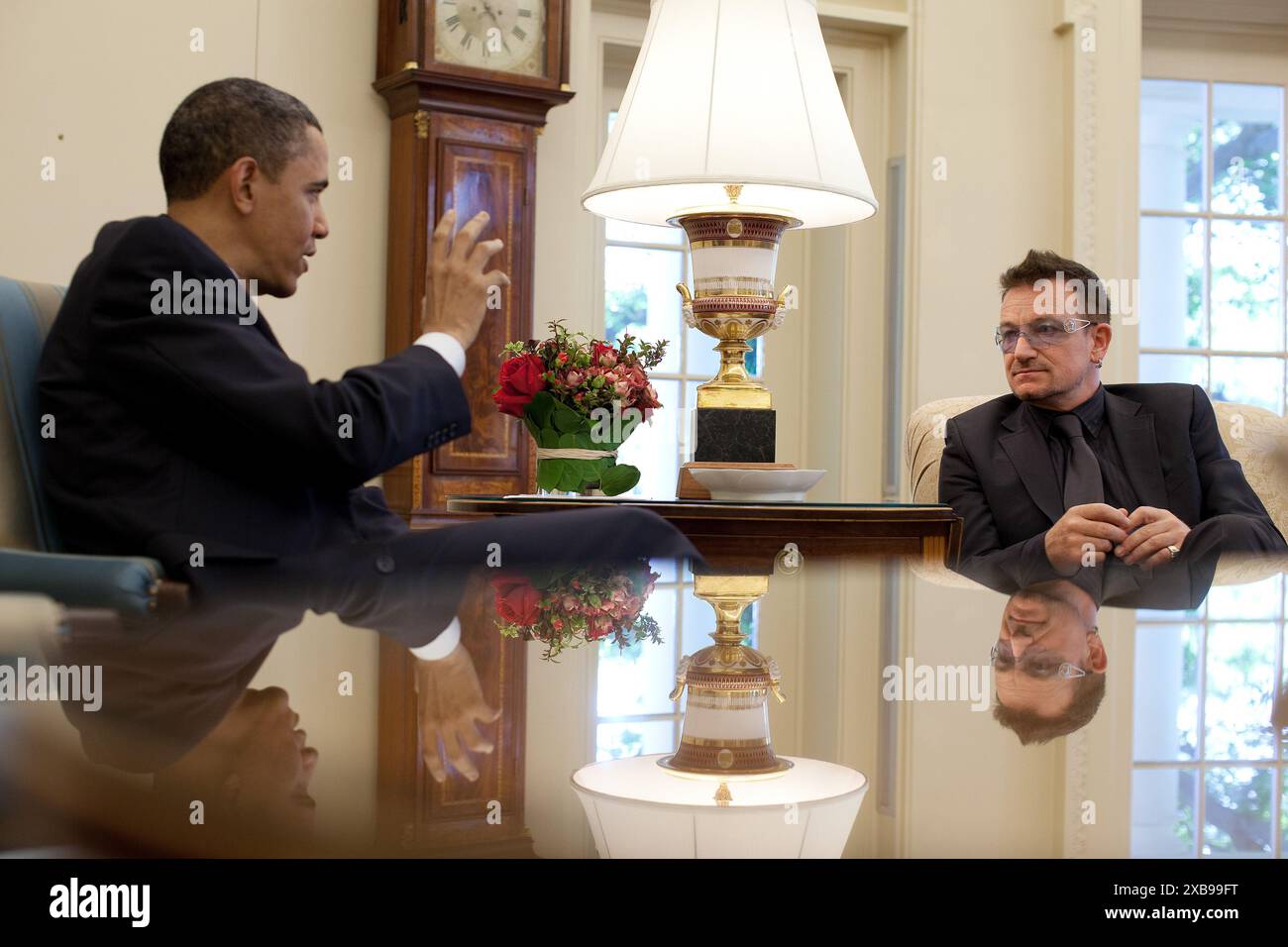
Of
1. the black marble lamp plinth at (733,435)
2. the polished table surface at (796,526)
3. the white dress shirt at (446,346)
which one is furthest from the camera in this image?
the black marble lamp plinth at (733,435)

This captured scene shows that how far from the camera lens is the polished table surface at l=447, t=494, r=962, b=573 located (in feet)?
6.73

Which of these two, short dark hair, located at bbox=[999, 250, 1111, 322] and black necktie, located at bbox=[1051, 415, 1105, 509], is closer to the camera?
black necktie, located at bbox=[1051, 415, 1105, 509]

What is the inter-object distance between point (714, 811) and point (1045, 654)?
431 mm

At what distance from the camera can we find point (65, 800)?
0.43m

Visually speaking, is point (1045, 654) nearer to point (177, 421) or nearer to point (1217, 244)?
point (177, 421)

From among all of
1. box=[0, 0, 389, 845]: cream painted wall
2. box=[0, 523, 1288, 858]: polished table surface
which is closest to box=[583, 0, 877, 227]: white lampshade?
box=[0, 523, 1288, 858]: polished table surface

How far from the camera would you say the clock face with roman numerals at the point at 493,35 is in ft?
13.2

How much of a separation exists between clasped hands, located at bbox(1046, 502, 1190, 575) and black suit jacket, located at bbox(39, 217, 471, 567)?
1.03 metres

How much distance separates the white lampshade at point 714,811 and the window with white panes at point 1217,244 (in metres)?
5.03

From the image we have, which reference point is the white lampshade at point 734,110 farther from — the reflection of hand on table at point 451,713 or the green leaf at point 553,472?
the reflection of hand on table at point 451,713

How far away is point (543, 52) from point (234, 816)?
13.2 ft

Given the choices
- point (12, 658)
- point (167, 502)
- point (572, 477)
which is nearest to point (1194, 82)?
point (572, 477)

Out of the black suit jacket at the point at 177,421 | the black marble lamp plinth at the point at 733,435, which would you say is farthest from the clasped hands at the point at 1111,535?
the black suit jacket at the point at 177,421

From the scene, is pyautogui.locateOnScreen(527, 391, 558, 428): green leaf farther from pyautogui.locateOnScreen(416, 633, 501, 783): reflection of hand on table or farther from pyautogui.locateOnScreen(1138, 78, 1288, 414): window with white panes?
pyautogui.locateOnScreen(1138, 78, 1288, 414): window with white panes
